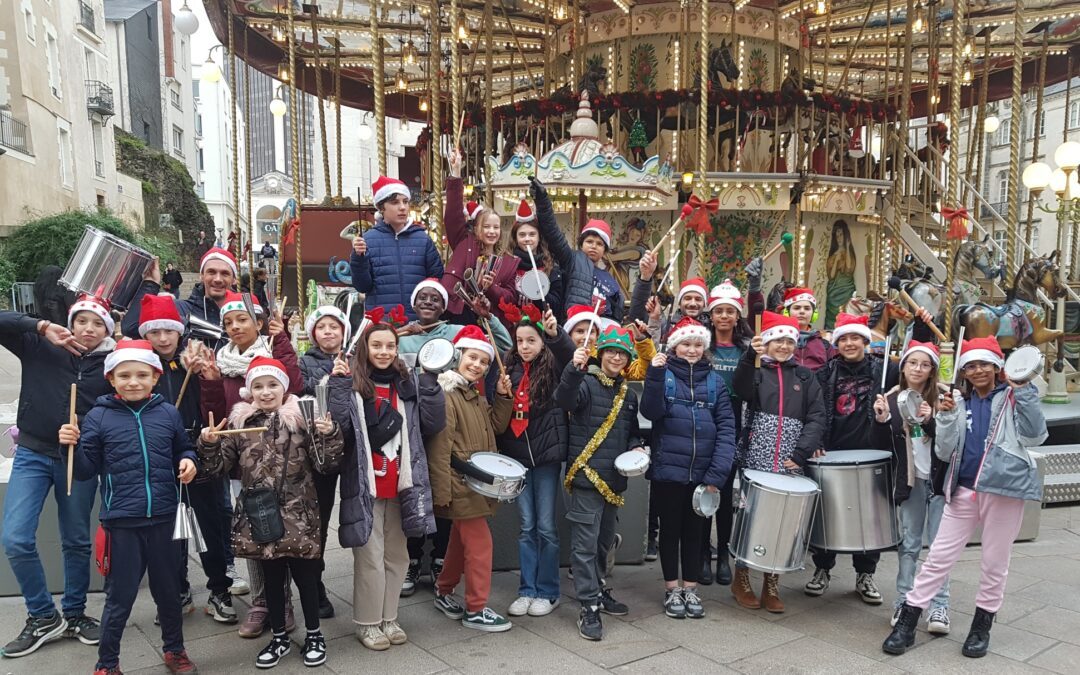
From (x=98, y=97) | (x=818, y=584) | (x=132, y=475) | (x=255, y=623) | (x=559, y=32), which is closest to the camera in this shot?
(x=132, y=475)

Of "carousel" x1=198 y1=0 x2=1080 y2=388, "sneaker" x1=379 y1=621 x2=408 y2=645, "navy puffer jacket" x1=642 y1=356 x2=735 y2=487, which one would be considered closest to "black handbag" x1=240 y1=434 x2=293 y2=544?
"sneaker" x1=379 y1=621 x2=408 y2=645

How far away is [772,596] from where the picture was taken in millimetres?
4785

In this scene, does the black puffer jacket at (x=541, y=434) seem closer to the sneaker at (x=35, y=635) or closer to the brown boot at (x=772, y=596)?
the brown boot at (x=772, y=596)

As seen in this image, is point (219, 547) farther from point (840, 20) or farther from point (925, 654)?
point (840, 20)

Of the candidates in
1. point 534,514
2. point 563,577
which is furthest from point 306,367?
point 563,577

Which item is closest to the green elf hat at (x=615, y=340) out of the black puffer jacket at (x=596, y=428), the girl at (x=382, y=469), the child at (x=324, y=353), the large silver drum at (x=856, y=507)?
the black puffer jacket at (x=596, y=428)

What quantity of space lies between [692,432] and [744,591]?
111 centimetres

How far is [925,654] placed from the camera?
4242 millimetres

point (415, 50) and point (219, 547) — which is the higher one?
point (415, 50)

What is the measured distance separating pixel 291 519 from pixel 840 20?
13927 millimetres

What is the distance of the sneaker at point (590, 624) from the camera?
4.38 metres

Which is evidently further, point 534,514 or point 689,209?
point 689,209

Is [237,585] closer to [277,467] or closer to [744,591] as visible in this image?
[277,467]

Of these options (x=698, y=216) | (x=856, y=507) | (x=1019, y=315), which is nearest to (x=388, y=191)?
(x=698, y=216)
